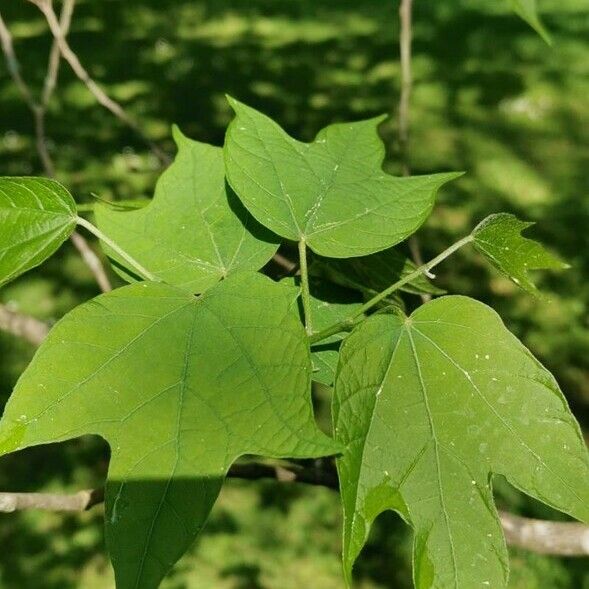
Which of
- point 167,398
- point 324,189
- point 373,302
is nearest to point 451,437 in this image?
point 373,302

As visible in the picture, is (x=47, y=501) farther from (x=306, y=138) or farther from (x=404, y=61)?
(x=306, y=138)

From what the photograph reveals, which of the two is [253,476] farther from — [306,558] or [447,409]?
→ [306,558]

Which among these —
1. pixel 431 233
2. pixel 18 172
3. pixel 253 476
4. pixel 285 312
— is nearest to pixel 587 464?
pixel 285 312

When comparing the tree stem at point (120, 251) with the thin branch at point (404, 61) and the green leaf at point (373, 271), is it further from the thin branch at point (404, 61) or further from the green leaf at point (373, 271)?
the thin branch at point (404, 61)

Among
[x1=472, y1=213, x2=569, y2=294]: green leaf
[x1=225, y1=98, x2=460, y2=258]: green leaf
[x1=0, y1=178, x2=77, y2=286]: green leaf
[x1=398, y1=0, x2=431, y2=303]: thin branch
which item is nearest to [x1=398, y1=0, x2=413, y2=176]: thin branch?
[x1=398, y1=0, x2=431, y2=303]: thin branch

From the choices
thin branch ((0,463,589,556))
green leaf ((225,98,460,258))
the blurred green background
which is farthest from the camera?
the blurred green background

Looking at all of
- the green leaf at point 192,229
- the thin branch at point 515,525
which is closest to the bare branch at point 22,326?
the thin branch at point 515,525

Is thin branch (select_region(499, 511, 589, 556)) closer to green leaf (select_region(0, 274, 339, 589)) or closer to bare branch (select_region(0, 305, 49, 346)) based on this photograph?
green leaf (select_region(0, 274, 339, 589))
